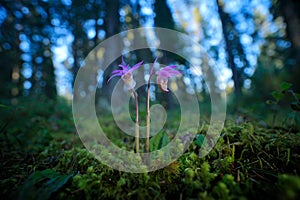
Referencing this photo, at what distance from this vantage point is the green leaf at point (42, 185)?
0.89 metres

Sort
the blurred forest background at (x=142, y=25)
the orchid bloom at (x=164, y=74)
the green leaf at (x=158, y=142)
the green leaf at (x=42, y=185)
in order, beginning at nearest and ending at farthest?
the green leaf at (x=42, y=185) → the orchid bloom at (x=164, y=74) → the green leaf at (x=158, y=142) → the blurred forest background at (x=142, y=25)

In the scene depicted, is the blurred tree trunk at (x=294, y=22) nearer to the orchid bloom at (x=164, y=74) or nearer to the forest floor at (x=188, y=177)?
the forest floor at (x=188, y=177)

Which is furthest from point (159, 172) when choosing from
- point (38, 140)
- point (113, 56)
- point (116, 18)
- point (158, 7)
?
point (116, 18)

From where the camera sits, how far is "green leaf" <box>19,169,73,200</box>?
2.91ft

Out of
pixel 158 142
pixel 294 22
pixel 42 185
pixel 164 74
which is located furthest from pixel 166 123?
pixel 294 22

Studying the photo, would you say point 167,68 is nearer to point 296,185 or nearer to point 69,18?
point 296,185

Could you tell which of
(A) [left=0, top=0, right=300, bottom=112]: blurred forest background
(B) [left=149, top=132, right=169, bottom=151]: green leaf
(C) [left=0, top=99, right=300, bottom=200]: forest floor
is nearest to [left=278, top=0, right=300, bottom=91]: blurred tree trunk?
(A) [left=0, top=0, right=300, bottom=112]: blurred forest background

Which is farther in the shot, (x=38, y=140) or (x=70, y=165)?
(x=38, y=140)

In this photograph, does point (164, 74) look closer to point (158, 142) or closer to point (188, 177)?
→ point (158, 142)

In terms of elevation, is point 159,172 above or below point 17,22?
below

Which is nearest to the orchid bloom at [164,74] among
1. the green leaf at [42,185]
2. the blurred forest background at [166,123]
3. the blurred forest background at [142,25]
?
the blurred forest background at [166,123]

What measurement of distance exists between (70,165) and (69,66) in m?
17.7

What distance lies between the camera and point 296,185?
2.11 feet

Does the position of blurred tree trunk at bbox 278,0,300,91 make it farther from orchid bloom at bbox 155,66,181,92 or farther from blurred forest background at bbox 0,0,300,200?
orchid bloom at bbox 155,66,181,92
